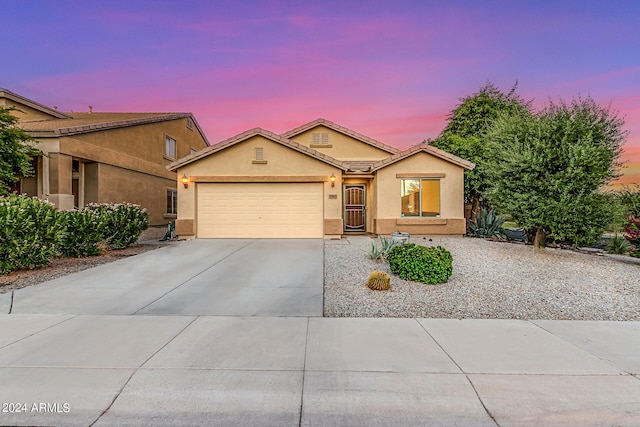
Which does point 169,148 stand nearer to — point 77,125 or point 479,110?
point 77,125

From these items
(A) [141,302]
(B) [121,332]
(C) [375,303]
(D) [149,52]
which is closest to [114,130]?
(D) [149,52]

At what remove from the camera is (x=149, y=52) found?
15375 millimetres

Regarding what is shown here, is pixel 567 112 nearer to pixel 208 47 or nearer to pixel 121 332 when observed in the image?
pixel 121 332

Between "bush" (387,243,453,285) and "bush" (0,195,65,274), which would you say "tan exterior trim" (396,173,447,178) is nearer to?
"bush" (387,243,453,285)

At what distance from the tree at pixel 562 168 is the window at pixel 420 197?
13.5ft

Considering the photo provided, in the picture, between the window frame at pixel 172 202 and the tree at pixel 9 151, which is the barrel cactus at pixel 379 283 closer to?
the tree at pixel 9 151

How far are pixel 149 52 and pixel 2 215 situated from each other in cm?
1195

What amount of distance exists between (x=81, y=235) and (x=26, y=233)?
2.16m

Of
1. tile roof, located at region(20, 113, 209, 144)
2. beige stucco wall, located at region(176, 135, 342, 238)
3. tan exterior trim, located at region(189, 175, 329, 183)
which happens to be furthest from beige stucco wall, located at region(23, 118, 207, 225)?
tan exterior trim, located at region(189, 175, 329, 183)

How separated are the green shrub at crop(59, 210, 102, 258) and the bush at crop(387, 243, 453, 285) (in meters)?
9.65

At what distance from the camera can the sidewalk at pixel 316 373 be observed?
2.54 m

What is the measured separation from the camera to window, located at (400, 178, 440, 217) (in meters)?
14.0

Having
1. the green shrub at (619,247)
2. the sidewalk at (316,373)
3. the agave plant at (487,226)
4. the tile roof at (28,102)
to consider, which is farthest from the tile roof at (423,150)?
the tile roof at (28,102)

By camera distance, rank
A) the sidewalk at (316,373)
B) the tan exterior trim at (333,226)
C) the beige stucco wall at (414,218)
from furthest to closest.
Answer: the beige stucco wall at (414,218)
the tan exterior trim at (333,226)
the sidewalk at (316,373)
